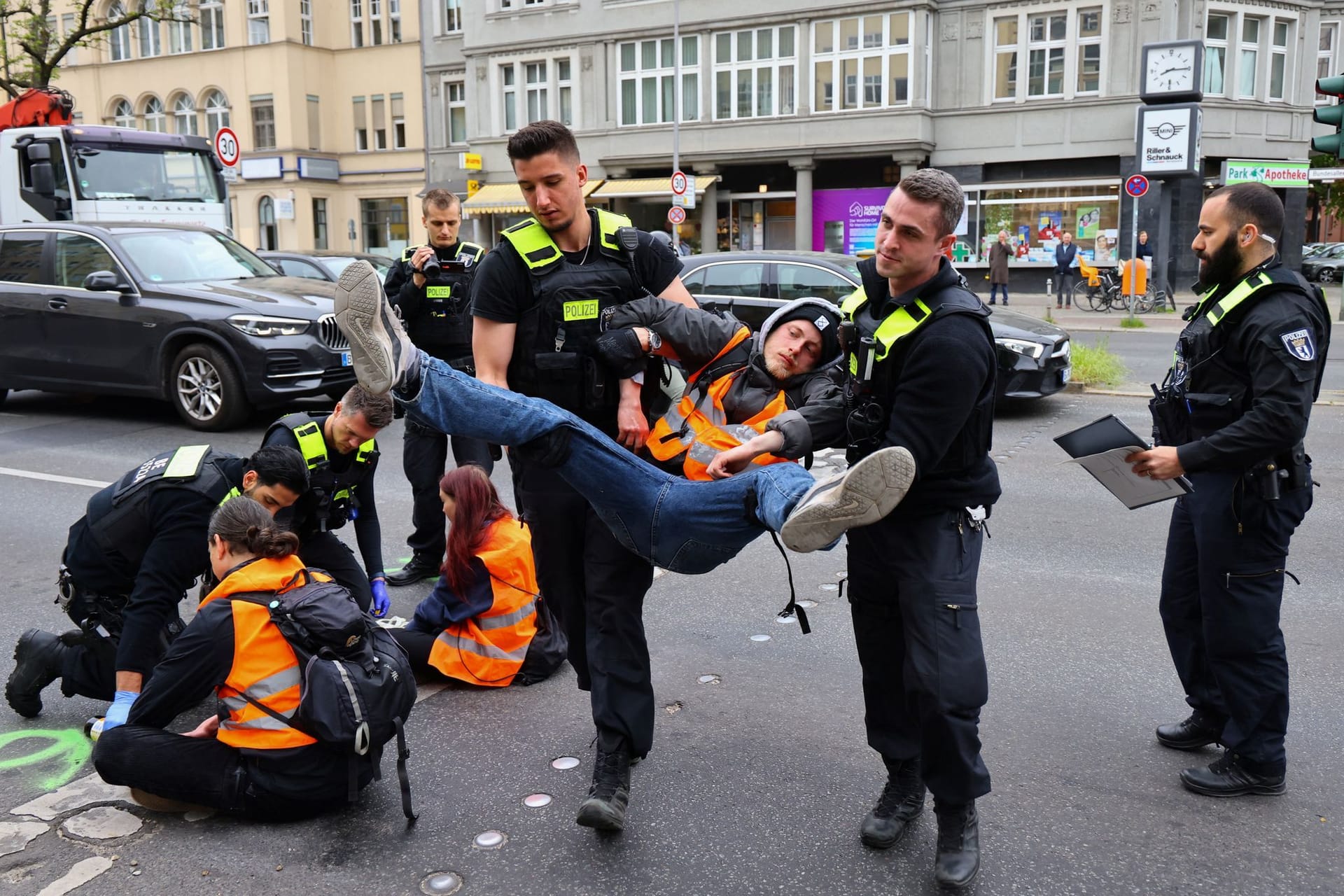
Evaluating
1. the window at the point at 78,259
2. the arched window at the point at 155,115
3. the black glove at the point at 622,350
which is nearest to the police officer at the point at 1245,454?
the black glove at the point at 622,350

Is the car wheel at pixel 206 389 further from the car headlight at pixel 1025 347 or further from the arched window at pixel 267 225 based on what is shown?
the arched window at pixel 267 225

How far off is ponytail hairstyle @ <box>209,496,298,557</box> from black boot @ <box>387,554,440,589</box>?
2533 mm

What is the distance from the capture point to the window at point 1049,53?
29188 mm

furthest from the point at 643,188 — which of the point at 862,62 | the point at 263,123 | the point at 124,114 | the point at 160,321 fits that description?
the point at 160,321

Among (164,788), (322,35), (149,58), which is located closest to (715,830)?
(164,788)

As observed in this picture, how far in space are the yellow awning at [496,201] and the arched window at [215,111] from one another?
40.7 feet

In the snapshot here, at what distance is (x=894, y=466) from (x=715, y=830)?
4.30ft

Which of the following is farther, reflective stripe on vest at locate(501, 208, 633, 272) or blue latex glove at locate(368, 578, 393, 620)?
blue latex glove at locate(368, 578, 393, 620)

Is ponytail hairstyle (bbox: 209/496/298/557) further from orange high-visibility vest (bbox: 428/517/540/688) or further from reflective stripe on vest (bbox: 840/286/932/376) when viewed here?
reflective stripe on vest (bbox: 840/286/932/376)

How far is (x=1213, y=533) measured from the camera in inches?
136

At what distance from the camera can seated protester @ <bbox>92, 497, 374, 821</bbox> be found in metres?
3.25

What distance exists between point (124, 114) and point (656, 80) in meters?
23.7

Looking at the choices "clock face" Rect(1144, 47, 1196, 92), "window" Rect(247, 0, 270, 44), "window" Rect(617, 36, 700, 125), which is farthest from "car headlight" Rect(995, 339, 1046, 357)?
"window" Rect(247, 0, 270, 44)

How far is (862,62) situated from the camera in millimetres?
31141
